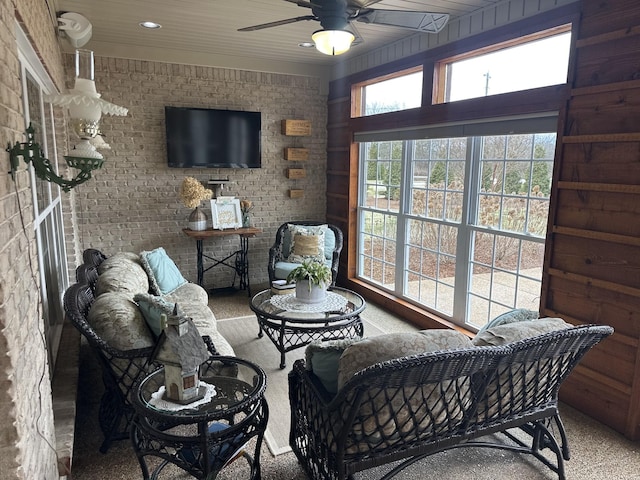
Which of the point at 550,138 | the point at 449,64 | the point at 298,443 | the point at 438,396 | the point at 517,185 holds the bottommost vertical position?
the point at 298,443

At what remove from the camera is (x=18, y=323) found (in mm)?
1399

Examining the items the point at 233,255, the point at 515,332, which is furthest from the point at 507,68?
the point at 233,255

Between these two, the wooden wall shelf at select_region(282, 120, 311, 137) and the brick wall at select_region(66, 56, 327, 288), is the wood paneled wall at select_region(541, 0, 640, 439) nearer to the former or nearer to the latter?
the wooden wall shelf at select_region(282, 120, 311, 137)

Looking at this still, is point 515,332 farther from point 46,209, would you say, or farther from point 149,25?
point 149,25

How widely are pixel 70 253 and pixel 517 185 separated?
3893mm

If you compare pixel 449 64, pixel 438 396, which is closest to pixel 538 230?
pixel 449 64

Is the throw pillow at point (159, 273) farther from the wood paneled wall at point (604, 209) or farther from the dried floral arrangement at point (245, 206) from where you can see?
the wood paneled wall at point (604, 209)

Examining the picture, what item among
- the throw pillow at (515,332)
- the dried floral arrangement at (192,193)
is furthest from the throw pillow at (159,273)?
the throw pillow at (515,332)

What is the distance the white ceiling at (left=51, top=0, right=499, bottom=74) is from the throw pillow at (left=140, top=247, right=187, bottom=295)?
203 cm

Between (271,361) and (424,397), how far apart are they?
198 centimetres

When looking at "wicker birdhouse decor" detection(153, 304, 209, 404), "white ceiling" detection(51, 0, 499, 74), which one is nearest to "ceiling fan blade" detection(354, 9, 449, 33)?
"white ceiling" detection(51, 0, 499, 74)

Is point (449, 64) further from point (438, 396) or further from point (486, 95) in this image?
point (438, 396)

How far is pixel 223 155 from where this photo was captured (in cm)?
537

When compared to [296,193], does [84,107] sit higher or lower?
higher
